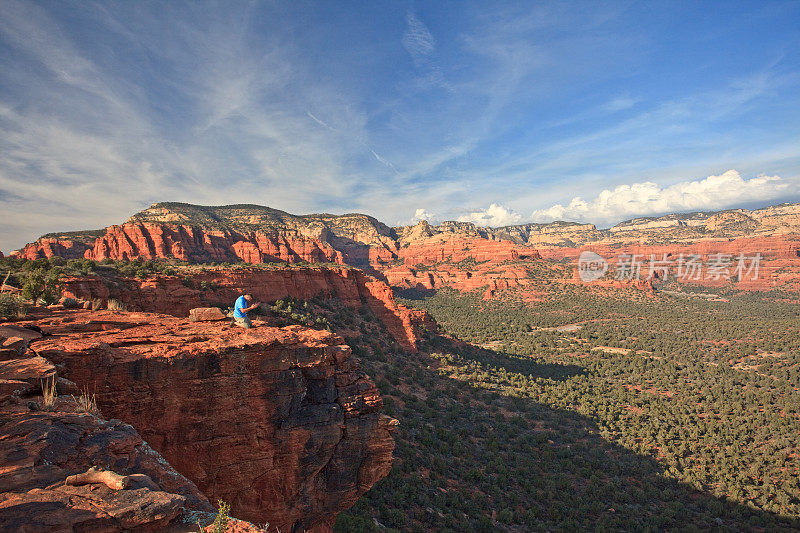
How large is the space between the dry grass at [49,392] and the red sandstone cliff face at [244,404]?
1256 mm

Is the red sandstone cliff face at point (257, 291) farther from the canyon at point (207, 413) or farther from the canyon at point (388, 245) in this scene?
the canyon at point (388, 245)

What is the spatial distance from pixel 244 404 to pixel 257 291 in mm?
24030

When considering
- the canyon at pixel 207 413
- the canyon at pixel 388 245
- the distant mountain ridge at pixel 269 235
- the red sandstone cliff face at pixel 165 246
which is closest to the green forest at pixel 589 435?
the canyon at pixel 207 413

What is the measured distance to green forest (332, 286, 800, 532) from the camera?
1823 centimetres

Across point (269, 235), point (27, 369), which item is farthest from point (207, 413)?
point (269, 235)

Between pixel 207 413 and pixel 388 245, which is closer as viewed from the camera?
pixel 207 413

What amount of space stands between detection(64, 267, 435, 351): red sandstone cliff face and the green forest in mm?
3124

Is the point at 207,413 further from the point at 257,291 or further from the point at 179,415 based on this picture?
the point at 257,291

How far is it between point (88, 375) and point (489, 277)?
96.3 metres

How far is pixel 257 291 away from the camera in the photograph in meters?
32.6

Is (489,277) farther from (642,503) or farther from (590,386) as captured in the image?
(642,503)

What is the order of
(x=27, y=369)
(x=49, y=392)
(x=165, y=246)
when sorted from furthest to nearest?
1. (x=165, y=246)
2. (x=27, y=369)
3. (x=49, y=392)

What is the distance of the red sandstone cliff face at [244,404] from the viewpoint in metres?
9.09

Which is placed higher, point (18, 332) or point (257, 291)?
point (18, 332)
